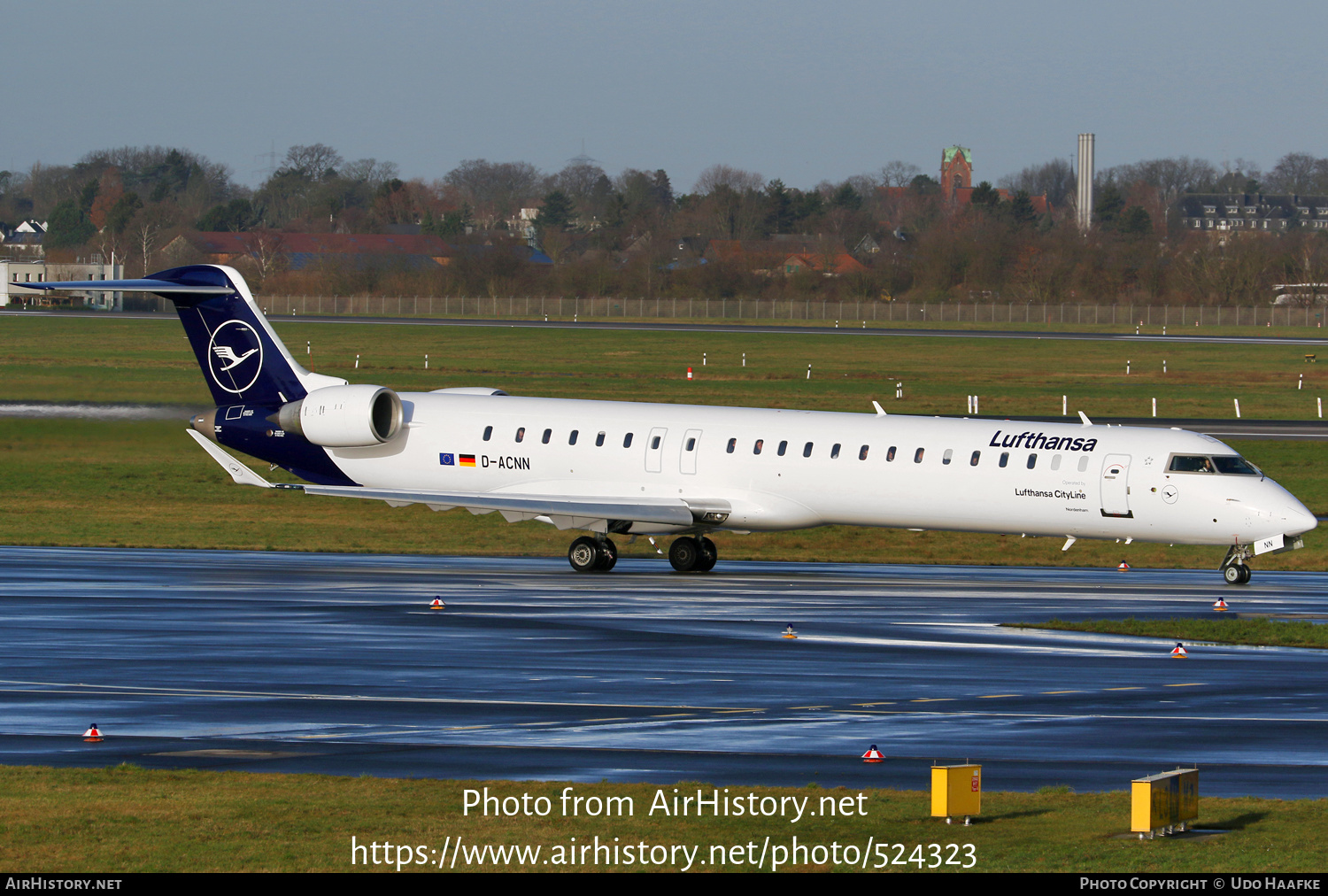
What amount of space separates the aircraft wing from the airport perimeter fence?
86174mm

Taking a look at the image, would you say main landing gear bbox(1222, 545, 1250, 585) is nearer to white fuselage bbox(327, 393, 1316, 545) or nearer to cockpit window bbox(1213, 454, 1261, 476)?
white fuselage bbox(327, 393, 1316, 545)

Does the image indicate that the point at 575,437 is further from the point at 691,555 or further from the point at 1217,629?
the point at 1217,629

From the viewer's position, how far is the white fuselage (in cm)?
3061

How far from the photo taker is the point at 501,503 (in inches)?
1281

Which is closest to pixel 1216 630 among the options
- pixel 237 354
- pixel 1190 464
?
pixel 1190 464

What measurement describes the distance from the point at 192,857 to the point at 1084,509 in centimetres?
2193

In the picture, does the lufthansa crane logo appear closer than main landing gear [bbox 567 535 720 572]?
No

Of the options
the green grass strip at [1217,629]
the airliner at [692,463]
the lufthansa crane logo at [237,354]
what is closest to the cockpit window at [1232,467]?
the airliner at [692,463]

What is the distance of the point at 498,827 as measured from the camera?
12461 millimetres

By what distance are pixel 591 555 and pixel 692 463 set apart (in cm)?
270

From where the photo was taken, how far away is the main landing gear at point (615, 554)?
111ft

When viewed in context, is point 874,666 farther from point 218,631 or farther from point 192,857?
point 192,857

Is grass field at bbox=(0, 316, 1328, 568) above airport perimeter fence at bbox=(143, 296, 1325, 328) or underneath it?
underneath

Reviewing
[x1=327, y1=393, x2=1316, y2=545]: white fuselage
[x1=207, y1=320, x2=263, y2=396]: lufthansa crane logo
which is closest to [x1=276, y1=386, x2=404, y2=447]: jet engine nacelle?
[x1=327, y1=393, x2=1316, y2=545]: white fuselage
